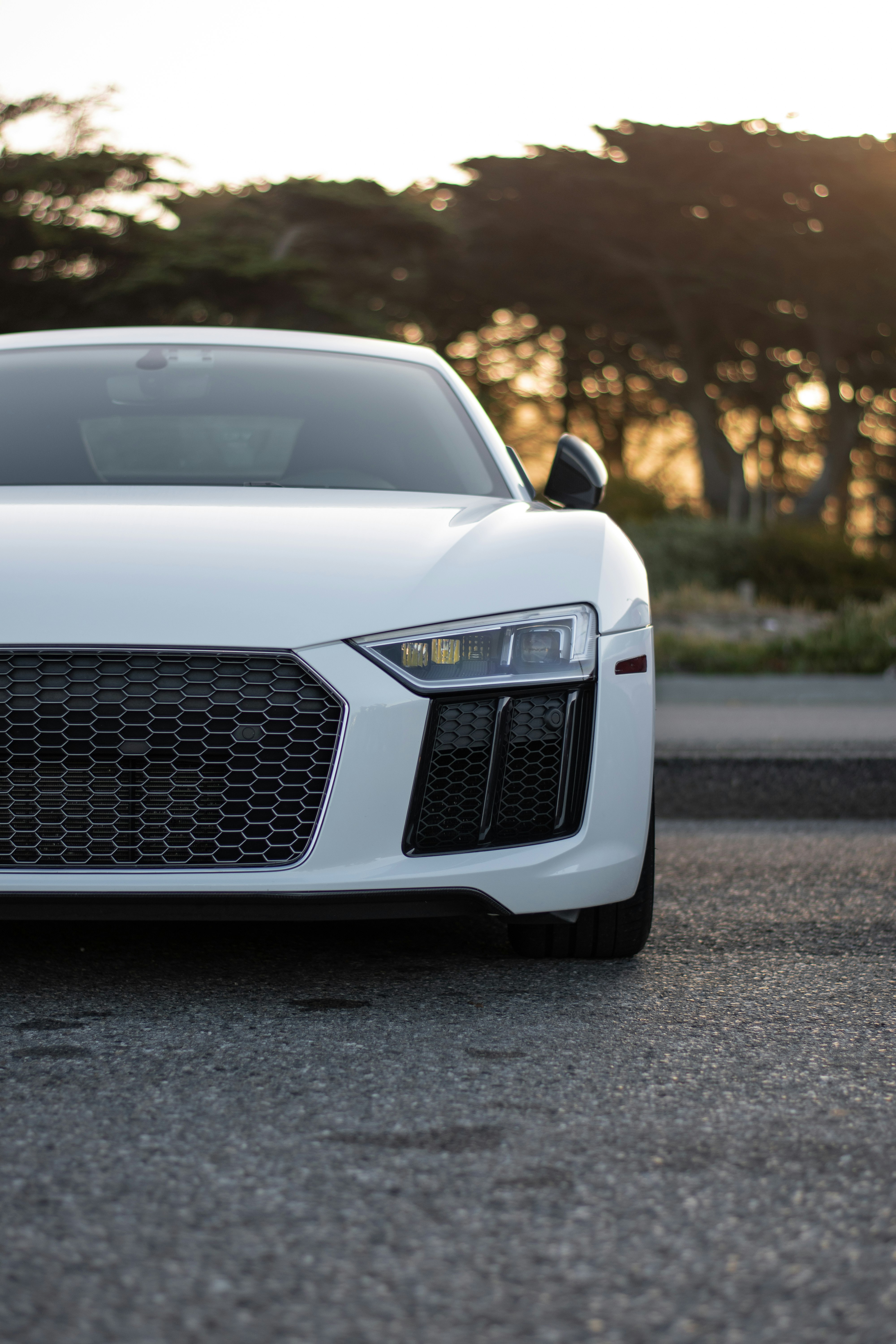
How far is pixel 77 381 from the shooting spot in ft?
14.0

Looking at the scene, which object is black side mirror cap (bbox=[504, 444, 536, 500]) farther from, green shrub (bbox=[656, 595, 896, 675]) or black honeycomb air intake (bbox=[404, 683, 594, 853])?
green shrub (bbox=[656, 595, 896, 675])

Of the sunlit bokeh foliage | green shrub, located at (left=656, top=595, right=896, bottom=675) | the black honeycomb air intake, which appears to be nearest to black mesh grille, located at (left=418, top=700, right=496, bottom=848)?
the black honeycomb air intake

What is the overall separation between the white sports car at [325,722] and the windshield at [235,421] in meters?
0.62

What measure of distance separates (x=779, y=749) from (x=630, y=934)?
9.15ft

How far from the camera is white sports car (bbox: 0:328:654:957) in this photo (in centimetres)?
281

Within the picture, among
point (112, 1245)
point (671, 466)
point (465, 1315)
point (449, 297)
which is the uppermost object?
point (465, 1315)

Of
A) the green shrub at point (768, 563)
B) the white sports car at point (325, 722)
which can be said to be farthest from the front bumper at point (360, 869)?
the green shrub at point (768, 563)

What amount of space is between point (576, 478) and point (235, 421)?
1029mm

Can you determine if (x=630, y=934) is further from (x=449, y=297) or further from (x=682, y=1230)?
(x=449, y=297)

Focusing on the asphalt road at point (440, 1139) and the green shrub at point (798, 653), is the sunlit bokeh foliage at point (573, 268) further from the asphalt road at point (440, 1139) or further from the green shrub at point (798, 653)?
the asphalt road at point (440, 1139)

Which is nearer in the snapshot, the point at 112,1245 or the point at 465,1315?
the point at 465,1315

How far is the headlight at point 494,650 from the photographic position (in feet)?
9.41

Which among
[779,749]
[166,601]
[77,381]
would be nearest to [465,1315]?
[166,601]

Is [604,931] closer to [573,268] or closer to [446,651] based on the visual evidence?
[446,651]
